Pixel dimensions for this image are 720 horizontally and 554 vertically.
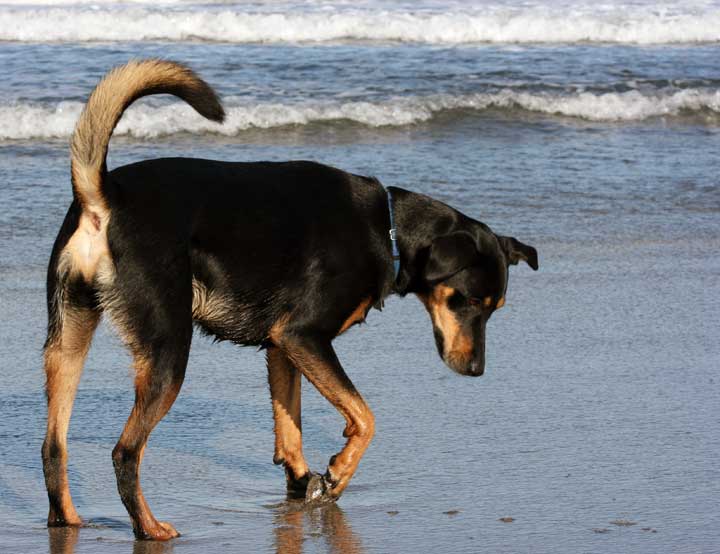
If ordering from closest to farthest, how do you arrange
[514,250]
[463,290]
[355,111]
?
[463,290] → [514,250] → [355,111]

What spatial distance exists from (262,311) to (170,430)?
0.89m

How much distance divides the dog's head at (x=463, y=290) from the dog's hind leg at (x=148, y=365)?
1128 mm

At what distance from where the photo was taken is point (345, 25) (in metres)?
17.4

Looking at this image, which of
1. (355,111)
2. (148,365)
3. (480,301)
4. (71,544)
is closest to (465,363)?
(480,301)

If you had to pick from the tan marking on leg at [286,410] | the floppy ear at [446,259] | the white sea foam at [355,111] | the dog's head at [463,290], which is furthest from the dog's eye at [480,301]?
the white sea foam at [355,111]

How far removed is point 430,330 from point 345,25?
456 inches

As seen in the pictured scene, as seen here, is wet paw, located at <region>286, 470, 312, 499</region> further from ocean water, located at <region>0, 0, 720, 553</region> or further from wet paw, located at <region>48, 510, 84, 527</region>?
wet paw, located at <region>48, 510, 84, 527</region>

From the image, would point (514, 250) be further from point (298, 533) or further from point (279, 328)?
point (298, 533)

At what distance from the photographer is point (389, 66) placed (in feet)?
47.3

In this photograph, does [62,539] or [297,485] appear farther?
[297,485]

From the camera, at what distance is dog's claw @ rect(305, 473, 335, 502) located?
449 cm

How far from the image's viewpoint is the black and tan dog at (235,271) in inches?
162

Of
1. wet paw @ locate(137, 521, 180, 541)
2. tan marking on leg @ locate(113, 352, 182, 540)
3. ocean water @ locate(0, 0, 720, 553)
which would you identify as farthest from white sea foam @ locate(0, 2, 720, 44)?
wet paw @ locate(137, 521, 180, 541)

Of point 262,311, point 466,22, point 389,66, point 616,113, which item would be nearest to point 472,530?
point 262,311
